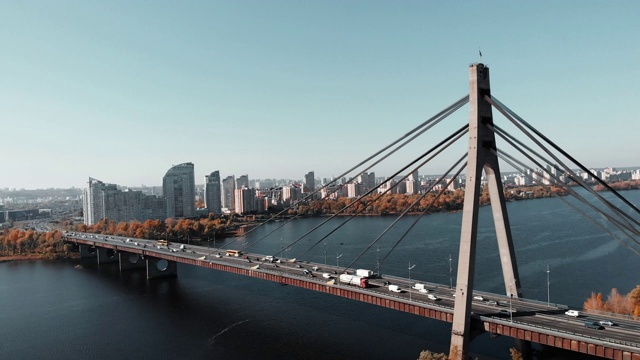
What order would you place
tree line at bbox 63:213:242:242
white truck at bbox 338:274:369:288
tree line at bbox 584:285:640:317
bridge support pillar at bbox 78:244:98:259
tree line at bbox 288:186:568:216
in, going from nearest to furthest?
tree line at bbox 584:285:640:317 → white truck at bbox 338:274:369:288 → bridge support pillar at bbox 78:244:98:259 → tree line at bbox 63:213:242:242 → tree line at bbox 288:186:568:216

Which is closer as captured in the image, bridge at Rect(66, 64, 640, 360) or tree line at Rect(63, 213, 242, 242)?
bridge at Rect(66, 64, 640, 360)

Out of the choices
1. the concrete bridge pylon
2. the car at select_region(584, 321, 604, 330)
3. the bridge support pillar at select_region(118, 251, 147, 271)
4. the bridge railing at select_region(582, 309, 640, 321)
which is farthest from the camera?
the bridge support pillar at select_region(118, 251, 147, 271)

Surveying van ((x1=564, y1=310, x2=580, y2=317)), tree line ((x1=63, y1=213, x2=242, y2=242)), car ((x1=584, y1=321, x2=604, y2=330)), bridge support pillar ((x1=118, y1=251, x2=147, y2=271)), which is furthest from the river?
tree line ((x1=63, y1=213, x2=242, y2=242))

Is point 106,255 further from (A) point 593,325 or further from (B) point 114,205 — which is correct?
(A) point 593,325

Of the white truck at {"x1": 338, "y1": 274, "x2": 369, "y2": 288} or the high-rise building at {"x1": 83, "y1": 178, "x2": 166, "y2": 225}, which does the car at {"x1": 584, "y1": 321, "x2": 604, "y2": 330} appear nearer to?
the white truck at {"x1": 338, "y1": 274, "x2": 369, "y2": 288}

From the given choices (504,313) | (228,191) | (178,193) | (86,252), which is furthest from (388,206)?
(504,313)

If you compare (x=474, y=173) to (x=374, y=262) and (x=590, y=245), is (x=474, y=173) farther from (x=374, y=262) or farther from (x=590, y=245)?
(x=590, y=245)
